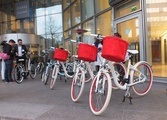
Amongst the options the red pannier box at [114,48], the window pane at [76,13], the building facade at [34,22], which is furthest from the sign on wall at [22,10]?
the red pannier box at [114,48]

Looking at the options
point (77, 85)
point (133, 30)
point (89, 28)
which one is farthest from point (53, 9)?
point (77, 85)

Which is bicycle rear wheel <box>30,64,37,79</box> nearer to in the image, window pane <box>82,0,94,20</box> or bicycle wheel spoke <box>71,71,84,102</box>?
window pane <box>82,0,94,20</box>

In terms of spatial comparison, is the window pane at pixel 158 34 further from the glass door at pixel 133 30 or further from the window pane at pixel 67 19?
the window pane at pixel 67 19

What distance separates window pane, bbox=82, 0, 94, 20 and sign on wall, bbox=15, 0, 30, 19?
34.1 ft

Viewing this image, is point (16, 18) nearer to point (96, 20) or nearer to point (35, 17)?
point (35, 17)

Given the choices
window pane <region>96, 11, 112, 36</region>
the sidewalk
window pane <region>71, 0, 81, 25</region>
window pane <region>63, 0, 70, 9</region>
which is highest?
window pane <region>63, 0, 70, 9</region>

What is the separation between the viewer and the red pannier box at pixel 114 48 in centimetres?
412

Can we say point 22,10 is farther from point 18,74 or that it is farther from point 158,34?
point 158,34

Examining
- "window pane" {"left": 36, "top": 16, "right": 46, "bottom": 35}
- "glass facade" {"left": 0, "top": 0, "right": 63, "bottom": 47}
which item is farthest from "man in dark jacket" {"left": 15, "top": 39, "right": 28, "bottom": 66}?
"window pane" {"left": 36, "top": 16, "right": 46, "bottom": 35}

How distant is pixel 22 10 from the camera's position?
80.9 feet

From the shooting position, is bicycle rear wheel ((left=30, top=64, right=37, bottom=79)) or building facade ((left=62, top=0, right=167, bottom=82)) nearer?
building facade ((left=62, top=0, right=167, bottom=82))

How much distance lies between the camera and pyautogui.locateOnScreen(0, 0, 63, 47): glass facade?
2427 centimetres

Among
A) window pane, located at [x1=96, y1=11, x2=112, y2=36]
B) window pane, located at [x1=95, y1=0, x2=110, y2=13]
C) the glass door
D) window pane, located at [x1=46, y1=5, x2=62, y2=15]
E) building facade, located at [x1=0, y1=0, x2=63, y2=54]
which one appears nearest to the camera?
the glass door

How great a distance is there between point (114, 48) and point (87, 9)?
Answer: 10.8 metres
